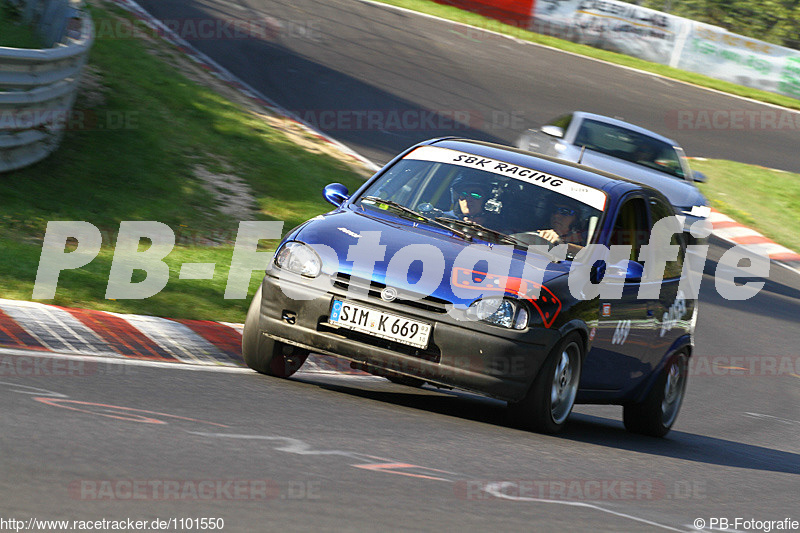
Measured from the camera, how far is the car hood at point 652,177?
45.9 feet

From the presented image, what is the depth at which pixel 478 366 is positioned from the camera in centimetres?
644

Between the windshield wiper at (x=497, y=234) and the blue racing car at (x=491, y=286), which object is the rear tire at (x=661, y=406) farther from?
the windshield wiper at (x=497, y=234)

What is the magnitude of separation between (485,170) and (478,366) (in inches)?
69.4

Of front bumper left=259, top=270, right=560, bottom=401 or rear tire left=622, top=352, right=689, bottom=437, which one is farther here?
rear tire left=622, top=352, right=689, bottom=437

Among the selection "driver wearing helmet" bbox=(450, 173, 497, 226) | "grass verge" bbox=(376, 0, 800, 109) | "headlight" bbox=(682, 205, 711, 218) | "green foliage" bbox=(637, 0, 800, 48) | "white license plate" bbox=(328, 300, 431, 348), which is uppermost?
"driver wearing helmet" bbox=(450, 173, 497, 226)

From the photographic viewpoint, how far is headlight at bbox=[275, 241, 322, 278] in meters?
6.75

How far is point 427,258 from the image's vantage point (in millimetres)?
6672

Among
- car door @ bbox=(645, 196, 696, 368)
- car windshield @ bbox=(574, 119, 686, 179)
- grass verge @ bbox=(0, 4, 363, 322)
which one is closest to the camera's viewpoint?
car door @ bbox=(645, 196, 696, 368)

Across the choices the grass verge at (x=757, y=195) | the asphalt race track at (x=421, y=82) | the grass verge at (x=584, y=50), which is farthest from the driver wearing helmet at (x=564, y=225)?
the grass verge at (x=584, y=50)

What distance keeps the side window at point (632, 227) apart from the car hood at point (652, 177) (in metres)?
5.83

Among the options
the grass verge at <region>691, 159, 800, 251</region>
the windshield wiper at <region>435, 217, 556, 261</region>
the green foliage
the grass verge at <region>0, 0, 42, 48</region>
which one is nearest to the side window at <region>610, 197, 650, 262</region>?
the windshield wiper at <region>435, 217, 556, 261</region>

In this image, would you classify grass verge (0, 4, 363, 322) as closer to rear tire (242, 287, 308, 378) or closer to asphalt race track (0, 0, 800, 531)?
rear tire (242, 287, 308, 378)

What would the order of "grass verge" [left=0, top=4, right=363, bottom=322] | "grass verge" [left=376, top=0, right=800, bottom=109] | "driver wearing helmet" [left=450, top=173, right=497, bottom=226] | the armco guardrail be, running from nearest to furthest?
"driver wearing helmet" [left=450, top=173, right=497, bottom=226] < "grass verge" [left=0, top=4, right=363, bottom=322] < the armco guardrail < "grass verge" [left=376, top=0, right=800, bottom=109]

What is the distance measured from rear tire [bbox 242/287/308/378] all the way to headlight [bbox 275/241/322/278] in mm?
265
